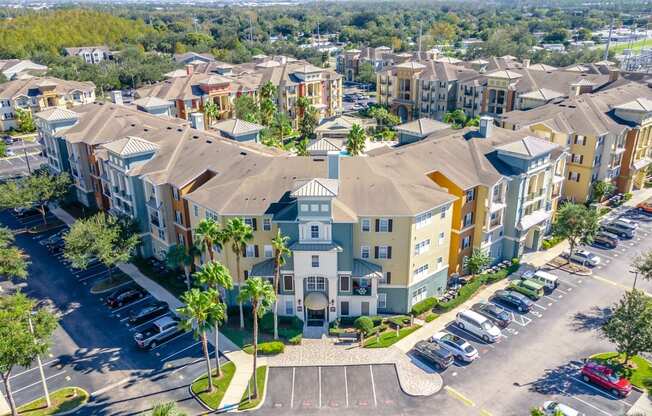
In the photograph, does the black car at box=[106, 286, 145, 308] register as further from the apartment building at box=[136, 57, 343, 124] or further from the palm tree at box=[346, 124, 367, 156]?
the apartment building at box=[136, 57, 343, 124]

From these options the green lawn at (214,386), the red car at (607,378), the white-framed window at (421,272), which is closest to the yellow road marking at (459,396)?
the red car at (607,378)

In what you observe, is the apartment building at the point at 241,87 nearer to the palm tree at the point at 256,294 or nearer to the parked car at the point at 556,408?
the palm tree at the point at 256,294

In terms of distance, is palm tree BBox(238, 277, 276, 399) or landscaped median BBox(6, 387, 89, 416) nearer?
palm tree BBox(238, 277, 276, 399)

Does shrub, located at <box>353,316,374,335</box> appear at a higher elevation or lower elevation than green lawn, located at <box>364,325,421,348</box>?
higher

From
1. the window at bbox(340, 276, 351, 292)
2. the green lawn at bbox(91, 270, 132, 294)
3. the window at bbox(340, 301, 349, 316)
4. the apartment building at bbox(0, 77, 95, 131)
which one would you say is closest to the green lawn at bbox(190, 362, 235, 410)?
the window at bbox(340, 301, 349, 316)

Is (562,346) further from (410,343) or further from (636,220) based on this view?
(636,220)

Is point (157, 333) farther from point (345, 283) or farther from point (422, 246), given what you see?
point (422, 246)
